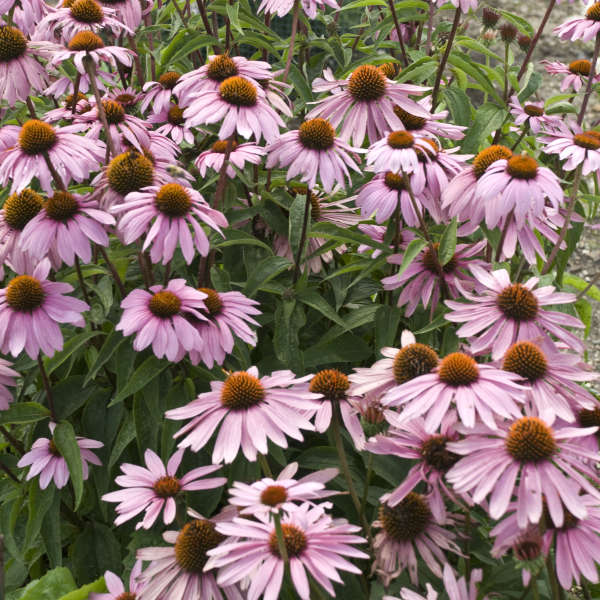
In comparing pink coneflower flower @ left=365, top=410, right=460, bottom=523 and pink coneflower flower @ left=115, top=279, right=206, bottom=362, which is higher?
pink coneflower flower @ left=365, top=410, right=460, bottom=523

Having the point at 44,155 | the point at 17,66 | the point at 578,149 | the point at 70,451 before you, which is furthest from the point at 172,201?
the point at 578,149

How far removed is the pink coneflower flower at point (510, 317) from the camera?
1271 mm

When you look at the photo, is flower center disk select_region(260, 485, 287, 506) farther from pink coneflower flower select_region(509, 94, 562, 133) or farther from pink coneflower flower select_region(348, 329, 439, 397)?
pink coneflower flower select_region(509, 94, 562, 133)

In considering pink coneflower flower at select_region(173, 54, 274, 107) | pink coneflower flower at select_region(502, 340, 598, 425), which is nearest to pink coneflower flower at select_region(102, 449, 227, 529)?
pink coneflower flower at select_region(502, 340, 598, 425)

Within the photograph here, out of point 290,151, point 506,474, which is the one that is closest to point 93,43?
point 290,151

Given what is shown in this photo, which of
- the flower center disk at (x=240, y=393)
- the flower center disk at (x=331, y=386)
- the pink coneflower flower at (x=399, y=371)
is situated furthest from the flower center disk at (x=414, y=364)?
the flower center disk at (x=240, y=393)

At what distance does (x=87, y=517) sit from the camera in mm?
1831

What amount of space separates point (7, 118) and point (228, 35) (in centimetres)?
58

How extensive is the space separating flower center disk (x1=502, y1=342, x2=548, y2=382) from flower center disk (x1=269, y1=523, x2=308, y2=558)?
0.39 m

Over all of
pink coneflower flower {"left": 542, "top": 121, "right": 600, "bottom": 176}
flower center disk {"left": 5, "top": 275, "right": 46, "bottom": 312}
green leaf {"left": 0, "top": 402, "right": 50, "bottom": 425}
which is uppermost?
pink coneflower flower {"left": 542, "top": 121, "right": 600, "bottom": 176}

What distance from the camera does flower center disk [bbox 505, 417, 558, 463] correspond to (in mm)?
978

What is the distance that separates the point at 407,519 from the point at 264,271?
660mm

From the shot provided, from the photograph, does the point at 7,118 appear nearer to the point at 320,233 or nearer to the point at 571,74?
the point at 320,233

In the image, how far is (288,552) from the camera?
1.03 meters
